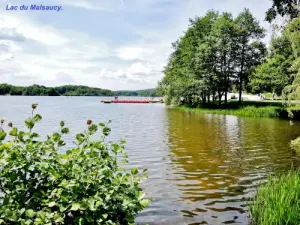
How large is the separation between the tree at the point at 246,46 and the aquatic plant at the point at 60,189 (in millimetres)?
46813

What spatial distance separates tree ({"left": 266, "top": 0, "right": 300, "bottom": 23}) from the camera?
18.3 m

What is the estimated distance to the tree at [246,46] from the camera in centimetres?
4784

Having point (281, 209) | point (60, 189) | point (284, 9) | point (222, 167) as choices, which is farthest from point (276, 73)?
point (60, 189)

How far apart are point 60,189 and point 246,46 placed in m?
49.1

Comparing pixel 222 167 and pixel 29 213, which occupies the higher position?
pixel 29 213

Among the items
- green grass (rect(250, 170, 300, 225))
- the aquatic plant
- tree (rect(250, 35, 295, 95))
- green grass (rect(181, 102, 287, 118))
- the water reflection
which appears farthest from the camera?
tree (rect(250, 35, 295, 95))

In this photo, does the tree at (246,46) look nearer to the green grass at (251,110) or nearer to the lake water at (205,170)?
the green grass at (251,110)

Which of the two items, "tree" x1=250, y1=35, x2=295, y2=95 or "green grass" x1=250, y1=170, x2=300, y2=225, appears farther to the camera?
"tree" x1=250, y1=35, x2=295, y2=95

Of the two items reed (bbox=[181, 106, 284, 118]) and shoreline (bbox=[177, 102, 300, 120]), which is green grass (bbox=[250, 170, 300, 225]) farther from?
reed (bbox=[181, 106, 284, 118])

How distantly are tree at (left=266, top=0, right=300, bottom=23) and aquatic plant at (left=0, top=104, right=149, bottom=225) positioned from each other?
17.5 m

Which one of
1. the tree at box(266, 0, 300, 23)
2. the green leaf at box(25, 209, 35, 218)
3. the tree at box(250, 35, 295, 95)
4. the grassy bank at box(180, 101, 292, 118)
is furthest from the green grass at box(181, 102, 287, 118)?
the green leaf at box(25, 209, 35, 218)

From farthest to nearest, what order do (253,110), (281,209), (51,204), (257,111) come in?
(253,110)
(257,111)
(281,209)
(51,204)

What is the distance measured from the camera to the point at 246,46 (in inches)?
1924

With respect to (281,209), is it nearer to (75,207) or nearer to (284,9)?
(75,207)
